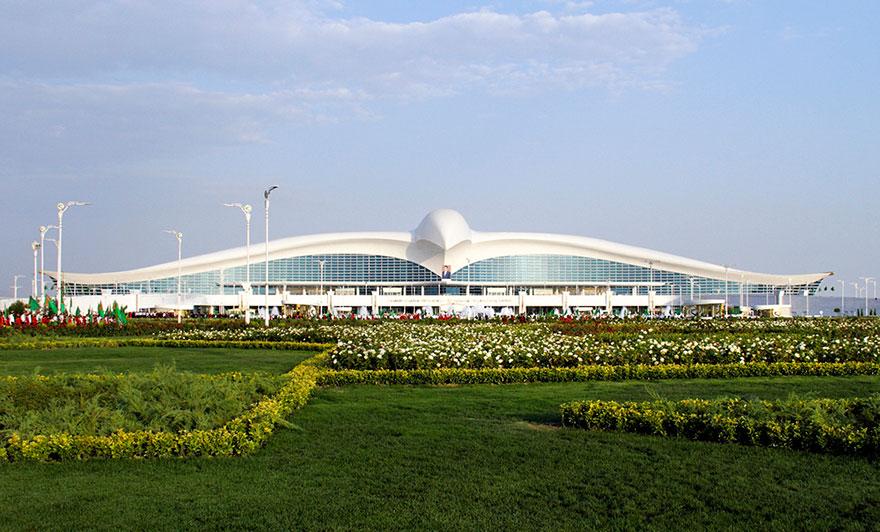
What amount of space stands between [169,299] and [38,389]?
5508cm

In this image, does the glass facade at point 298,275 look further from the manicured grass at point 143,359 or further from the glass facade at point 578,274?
the manicured grass at point 143,359

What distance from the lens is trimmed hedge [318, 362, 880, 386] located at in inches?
490

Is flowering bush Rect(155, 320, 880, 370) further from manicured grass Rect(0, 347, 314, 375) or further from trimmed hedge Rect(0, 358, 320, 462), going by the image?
trimmed hedge Rect(0, 358, 320, 462)

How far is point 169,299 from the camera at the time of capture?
61906 millimetres

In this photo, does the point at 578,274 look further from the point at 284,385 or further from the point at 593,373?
the point at 284,385

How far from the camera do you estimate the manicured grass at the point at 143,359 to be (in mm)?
14953

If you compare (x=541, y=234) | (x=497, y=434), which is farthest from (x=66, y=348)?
(x=541, y=234)

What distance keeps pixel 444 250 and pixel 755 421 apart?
6029cm

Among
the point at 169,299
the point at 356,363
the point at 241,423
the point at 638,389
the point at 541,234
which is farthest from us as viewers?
the point at 541,234

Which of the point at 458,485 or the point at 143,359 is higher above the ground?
the point at 143,359

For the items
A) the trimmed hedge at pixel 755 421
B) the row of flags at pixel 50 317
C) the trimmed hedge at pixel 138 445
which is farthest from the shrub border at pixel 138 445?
the row of flags at pixel 50 317

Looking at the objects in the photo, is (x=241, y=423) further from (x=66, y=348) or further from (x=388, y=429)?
(x=66, y=348)

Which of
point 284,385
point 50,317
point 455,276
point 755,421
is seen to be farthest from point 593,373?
point 455,276

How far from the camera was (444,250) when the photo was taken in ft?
222
